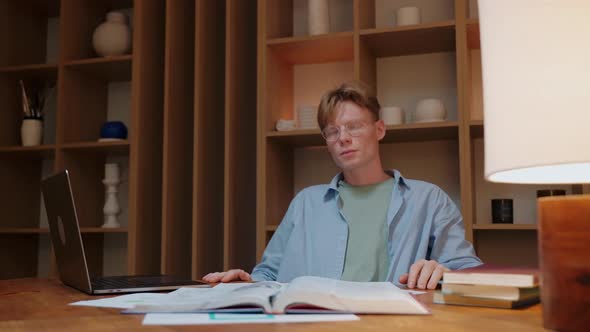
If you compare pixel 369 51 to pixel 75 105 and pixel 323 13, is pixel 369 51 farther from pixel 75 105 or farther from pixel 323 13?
pixel 75 105

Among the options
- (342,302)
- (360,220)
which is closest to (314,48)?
(360,220)

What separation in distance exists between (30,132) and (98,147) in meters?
0.48

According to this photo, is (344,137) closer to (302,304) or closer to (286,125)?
(286,125)

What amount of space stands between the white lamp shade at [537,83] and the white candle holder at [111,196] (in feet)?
8.80

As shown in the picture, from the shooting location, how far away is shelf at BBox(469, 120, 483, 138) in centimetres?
243

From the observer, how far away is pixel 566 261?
71cm

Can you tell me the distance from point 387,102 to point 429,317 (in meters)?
2.16

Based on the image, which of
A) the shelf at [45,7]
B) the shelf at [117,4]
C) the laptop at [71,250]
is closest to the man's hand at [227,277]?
the laptop at [71,250]

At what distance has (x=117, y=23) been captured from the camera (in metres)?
3.23

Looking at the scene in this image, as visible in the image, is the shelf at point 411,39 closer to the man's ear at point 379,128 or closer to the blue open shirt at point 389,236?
the man's ear at point 379,128

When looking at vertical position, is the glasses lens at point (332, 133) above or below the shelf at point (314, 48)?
below

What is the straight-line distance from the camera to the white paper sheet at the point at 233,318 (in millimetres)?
802

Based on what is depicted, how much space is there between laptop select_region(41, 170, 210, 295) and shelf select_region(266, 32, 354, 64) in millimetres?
1538

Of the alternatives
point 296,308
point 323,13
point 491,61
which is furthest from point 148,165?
point 491,61
